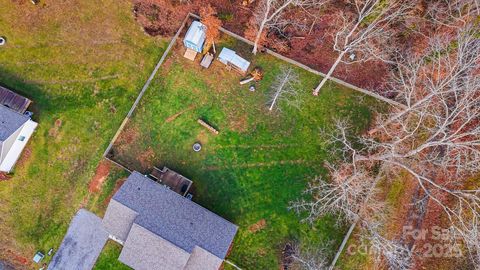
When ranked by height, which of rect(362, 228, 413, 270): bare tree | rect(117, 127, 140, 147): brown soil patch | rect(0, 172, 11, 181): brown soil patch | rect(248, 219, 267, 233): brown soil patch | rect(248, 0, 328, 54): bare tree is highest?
rect(248, 0, 328, 54): bare tree

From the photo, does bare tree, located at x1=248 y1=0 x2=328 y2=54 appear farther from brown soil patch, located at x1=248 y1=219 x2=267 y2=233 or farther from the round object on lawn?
brown soil patch, located at x1=248 y1=219 x2=267 y2=233

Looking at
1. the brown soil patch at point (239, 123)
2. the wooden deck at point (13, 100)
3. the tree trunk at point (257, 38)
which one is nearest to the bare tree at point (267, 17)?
the tree trunk at point (257, 38)

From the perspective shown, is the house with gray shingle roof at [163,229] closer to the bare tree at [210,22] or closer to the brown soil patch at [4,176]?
the brown soil patch at [4,176]

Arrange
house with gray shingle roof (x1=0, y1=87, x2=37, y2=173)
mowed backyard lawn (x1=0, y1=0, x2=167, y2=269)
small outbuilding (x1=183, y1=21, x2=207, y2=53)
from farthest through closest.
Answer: mowed backyard lawn (x1=0, y1=0, x2=167, y2=269), small outbuilding (x1=183, y1=21, x2=207, y2=53), house with gray shingle roof (x1=0, y1=87, x2=37, y2=173)

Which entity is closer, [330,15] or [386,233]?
[386,233]

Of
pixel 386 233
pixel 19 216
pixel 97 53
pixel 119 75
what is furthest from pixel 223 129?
pixel 19 216

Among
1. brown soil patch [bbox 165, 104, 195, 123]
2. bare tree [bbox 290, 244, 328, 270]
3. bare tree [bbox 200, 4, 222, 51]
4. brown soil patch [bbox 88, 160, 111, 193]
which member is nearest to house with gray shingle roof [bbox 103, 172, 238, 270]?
brown soil patch [bbox 88, 160, 111, 193]

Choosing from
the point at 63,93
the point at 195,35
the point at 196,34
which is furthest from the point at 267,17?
the point at 63,93

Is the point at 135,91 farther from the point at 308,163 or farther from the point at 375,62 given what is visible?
the point at 375,62
